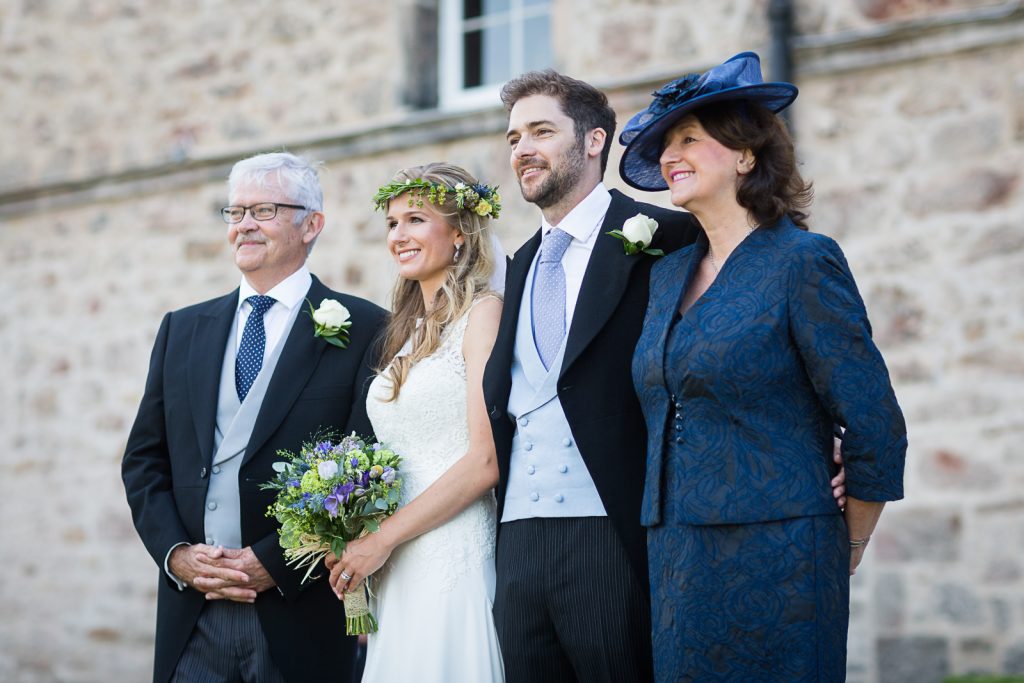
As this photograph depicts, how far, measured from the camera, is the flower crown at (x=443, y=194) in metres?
3.77

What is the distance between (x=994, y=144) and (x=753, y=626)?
12.3 ft

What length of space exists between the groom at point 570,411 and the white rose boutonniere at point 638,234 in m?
0.02

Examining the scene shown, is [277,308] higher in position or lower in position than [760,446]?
higher

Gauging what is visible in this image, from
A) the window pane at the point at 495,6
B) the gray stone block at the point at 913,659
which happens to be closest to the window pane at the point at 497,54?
the window pane at the point at 495,6

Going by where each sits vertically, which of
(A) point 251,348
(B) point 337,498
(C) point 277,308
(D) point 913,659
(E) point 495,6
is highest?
(E) point 495,6

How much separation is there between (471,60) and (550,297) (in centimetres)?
479

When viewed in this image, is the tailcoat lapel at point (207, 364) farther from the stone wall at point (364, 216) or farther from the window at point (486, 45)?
the window at point (486, 45)

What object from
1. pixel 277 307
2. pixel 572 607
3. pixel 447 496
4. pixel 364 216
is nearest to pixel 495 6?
pixel 364 216

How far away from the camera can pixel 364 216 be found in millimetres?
7719

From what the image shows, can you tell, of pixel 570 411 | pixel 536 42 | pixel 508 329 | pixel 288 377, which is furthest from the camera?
pixel 536 42

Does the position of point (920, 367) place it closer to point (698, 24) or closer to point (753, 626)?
point (698, 24)

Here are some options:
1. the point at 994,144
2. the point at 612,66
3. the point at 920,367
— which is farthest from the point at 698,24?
the point at 920,367

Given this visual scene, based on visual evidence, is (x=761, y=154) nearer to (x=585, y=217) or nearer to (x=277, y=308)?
(x=585, y=217)

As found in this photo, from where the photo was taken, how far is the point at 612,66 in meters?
6.88
